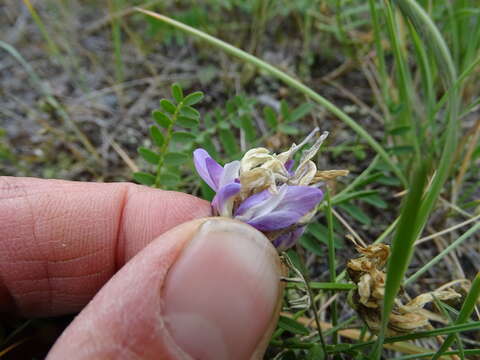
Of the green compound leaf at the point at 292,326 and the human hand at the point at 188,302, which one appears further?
the green compound leaf at the point at 292,326

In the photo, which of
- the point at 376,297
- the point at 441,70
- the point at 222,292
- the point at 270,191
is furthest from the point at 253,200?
the point at 441,70

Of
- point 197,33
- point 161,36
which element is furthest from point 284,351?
point 161,36

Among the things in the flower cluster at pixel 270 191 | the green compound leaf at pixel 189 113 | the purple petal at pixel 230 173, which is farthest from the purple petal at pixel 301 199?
the green compound leaf at pixel 189 113

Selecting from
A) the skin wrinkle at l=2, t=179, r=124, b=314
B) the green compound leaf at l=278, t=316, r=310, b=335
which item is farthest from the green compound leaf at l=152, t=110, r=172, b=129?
the green compound leaf at l=278, t=316, r=310, b=335

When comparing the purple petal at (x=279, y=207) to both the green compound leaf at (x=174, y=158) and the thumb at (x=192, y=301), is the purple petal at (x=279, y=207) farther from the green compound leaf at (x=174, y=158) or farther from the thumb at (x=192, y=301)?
the green compound leaf at (x=174, y=158)

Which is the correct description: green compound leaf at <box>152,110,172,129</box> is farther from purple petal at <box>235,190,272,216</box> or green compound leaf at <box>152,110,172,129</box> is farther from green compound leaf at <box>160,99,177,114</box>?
purple petal at <box>235,190,272,216</box>

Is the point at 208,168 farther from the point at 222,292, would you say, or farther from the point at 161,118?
the point at 161,118

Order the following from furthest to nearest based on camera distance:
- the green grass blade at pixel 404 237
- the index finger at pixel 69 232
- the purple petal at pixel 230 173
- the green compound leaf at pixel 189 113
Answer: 1. the green compound leaf at pixel 189 113
2. the index finger at pixel 69 232
3. the purple petal at pixel 230 173
4. the green grass blade at pixel 404 237
